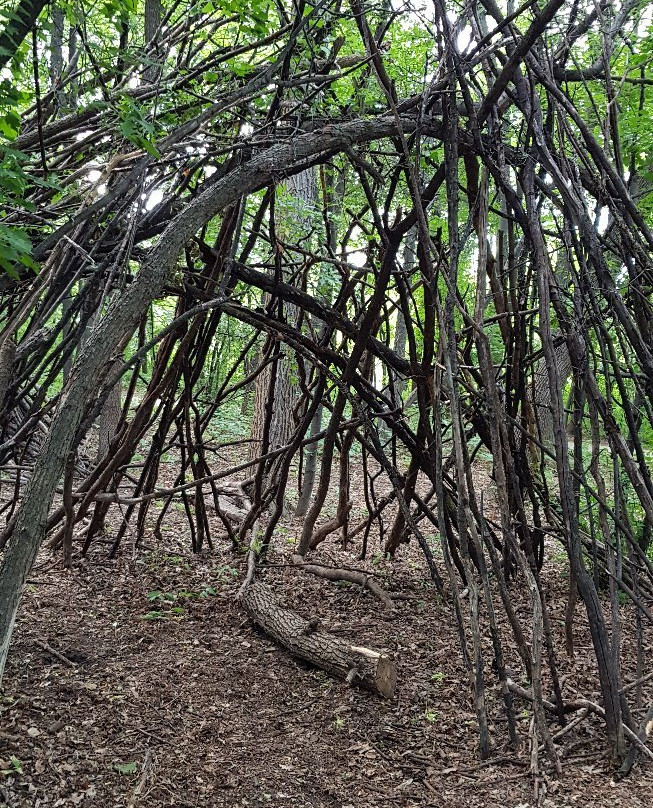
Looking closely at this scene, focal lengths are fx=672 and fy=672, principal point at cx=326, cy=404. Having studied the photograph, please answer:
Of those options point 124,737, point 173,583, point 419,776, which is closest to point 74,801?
point 124,737

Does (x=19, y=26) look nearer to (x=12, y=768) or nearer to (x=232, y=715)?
(x=12, y=768)

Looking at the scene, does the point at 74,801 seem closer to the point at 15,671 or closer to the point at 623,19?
the point at 15,671

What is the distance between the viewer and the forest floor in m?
2.42

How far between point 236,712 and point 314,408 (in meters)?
1.79

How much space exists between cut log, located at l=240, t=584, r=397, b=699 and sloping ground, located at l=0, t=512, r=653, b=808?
68 millimetres

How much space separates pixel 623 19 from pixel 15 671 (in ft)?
12.9

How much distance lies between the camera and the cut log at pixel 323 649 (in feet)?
10.3

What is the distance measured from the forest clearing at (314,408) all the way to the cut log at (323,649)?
0.6 inches

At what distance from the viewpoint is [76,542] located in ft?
15.2

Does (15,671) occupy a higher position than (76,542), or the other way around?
(76,542)

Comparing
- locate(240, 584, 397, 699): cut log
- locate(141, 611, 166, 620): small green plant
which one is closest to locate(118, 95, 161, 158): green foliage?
locate(240, 584, 397, 699): cut log

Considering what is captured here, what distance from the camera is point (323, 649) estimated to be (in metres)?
3.38

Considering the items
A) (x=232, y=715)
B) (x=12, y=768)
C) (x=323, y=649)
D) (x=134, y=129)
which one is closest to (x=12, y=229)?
(x=134, y=129)

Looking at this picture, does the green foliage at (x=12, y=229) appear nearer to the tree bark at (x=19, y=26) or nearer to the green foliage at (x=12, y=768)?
the tree bark at (x=19, y=26)
